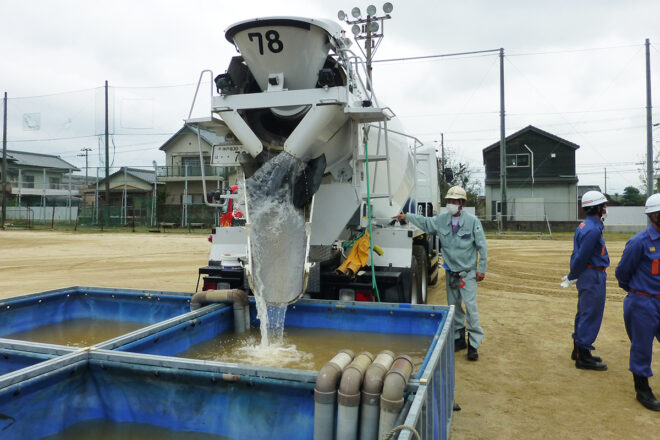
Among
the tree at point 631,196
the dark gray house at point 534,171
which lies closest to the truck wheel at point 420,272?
the dark gray house at point 534,171

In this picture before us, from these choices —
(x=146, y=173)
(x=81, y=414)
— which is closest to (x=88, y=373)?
(x=81, y=414)

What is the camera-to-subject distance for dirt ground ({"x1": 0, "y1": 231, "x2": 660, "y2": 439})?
149 inches

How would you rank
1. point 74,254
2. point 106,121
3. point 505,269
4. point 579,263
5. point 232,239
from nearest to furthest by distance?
point 579,263 < point 232,239 < point 505,269 < point 74,254 < point 106,121

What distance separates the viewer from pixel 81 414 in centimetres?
290

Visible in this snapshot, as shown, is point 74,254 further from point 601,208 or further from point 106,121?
point 106,121

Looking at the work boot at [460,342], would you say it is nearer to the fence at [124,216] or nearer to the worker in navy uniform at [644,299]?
the worker in navy uniform at [644,299]

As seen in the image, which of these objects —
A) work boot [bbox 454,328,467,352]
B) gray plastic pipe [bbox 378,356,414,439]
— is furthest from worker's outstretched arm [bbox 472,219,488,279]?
gray plastic pipe [bbox 378,356,414,439]

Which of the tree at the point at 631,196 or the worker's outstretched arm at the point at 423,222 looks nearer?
the worker's outstretched arm at the point at 423,222

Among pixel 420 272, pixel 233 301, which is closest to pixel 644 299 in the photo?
pixel 233 301

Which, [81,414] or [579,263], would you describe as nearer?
[81,414]

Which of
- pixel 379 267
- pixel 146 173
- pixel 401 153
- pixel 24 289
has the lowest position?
pixel 24 289

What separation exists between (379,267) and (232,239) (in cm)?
194

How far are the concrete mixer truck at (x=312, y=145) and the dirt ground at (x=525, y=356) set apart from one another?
4.69ft

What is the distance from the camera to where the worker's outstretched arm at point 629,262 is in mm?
4184
